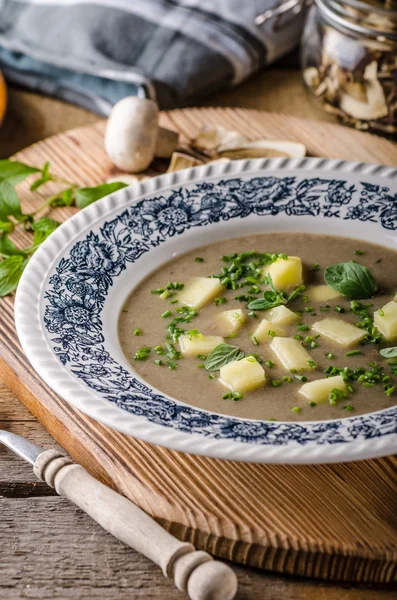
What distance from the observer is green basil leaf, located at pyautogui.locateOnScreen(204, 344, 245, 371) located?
8.23 feet

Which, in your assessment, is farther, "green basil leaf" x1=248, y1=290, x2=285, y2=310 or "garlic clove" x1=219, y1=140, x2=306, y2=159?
"garlic clove" x1=219, y1=140, x2=306, y2=159

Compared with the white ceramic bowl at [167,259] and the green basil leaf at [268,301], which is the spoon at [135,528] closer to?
the white ceramic bowl at [167,259]

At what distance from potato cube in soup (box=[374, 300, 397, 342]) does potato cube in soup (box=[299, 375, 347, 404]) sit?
0.27 meters

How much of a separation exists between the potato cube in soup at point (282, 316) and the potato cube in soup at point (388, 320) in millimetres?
257

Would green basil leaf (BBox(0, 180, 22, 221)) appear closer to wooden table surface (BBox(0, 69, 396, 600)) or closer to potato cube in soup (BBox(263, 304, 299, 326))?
wooden table surface (BBox(0, 69, 396, 600))

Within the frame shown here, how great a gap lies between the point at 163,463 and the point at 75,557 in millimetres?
352

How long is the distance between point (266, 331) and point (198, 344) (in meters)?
0.22

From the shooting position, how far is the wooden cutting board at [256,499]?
2.15 metres

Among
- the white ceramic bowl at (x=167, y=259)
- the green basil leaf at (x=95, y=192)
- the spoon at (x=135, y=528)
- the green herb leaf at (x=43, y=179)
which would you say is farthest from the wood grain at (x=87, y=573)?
the green herb leaf at (x=43, y=179)

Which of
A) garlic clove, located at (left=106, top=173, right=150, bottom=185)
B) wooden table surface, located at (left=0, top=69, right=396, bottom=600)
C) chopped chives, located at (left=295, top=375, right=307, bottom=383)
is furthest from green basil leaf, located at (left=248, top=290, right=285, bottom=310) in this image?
garlic clove, located at (left=106, top=173, right=150, bottom=185)

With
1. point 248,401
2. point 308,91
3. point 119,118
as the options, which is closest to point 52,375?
point 248,401

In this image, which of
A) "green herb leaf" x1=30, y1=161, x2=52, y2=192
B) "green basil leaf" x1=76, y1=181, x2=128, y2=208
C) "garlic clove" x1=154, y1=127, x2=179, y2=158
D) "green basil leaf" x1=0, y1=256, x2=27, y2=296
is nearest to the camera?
"green basil leaf" x1=0, y1=256, x2=27, y2=296

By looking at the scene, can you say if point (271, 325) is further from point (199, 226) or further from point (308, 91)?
point (308, 91)

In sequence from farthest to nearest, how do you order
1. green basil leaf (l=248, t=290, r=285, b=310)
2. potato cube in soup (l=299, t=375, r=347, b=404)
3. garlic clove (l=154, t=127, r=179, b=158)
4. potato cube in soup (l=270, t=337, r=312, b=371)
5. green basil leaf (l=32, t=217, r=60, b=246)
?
garlic clove (l=154, t=127, r=179, b=158) < green basil leaf (l=32, t=217, r=60, b=246) < green basil leaf (l=248, t=290, r=285, b=310) < potato cube in soup (l=270, t=337, r=312, b=371) < potato cube in soup (l=299, t=375, r=347, b=404)
